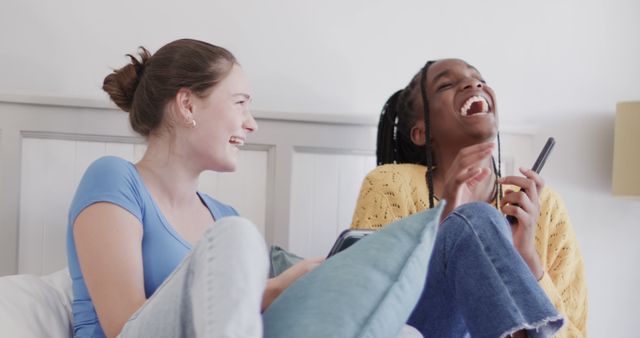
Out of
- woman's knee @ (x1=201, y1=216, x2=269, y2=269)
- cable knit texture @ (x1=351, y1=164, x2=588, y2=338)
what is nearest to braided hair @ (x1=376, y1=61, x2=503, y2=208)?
cable knit texture @ (x1=351, y1=164, x2=588, y2=338)

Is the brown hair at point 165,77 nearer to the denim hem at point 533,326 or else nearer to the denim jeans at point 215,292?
the denim jeans at point 215,292

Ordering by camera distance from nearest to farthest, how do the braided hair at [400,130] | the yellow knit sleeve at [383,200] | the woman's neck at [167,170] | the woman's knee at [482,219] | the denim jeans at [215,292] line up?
the denim jeans at [215,292]
the woman's knee at [482,219]
the woman's neck at [167,170]
the yellow knit sleeve at [383,200]
the braided hair at [400,130]

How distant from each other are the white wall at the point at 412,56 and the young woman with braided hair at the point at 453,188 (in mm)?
187

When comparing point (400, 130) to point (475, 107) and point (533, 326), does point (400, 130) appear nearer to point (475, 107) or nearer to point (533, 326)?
point (475, 107)

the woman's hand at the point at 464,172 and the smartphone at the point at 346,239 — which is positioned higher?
the woman's hand at the point at 464,172

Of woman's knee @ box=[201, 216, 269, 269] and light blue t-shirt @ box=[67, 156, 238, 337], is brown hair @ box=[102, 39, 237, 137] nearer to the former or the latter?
light blue t-shirt @ box=[67, 156, 238, 337]

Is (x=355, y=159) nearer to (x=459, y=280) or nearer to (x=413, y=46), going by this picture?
(x=413, y=46)

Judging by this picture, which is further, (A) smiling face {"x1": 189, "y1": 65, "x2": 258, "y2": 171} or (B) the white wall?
(B) the white wall

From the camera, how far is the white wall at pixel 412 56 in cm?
169

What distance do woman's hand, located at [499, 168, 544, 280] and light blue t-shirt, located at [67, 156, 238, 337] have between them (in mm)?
649

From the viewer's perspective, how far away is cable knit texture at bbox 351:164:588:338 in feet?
5.33

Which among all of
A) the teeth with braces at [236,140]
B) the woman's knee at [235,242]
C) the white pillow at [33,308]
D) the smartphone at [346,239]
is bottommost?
the white pillow at [33,308]

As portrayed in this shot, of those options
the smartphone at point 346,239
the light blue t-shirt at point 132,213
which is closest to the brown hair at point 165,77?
the light blue t-shirt at point 132,213

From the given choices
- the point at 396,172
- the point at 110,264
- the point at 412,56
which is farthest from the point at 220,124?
the point at 412,56
